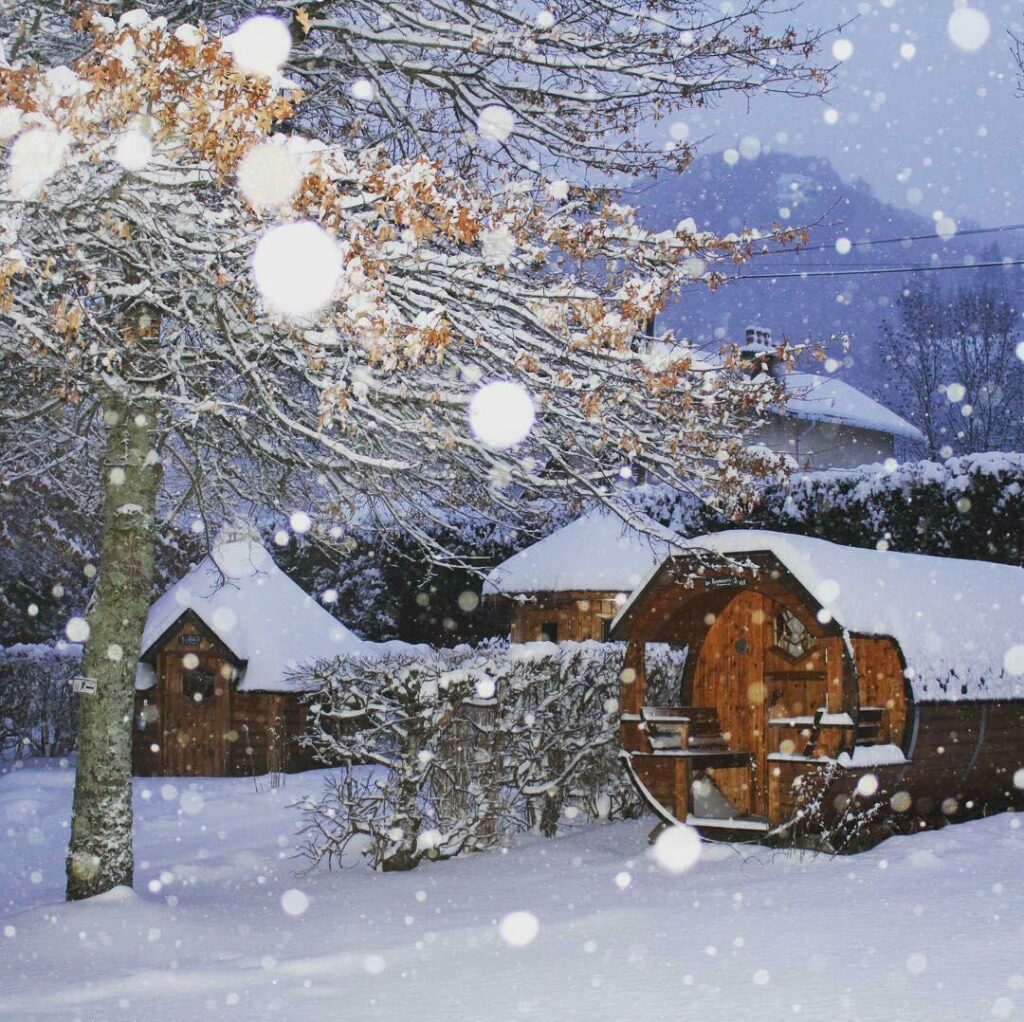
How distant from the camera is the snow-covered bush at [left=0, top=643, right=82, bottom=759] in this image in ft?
72.1

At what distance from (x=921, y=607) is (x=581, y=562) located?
35.6ft

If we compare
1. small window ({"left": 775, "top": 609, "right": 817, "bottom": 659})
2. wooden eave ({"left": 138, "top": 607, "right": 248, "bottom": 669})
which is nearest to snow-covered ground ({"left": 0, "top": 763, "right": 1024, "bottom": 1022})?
small window ({"left": 775, "top": 609, "right": 817, "bottom": 659})

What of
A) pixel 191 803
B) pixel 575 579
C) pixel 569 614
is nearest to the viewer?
pixel 191 803

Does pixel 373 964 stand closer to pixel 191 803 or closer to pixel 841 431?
pixel 191 803

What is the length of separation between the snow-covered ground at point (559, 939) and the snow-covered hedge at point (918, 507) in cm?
686

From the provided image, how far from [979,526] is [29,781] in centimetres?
1483

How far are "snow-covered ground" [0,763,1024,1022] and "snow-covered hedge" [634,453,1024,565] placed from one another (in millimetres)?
6857

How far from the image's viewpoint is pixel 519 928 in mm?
7523

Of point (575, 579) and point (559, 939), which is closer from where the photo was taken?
point (559, 939)

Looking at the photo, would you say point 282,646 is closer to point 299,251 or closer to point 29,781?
point 29,781

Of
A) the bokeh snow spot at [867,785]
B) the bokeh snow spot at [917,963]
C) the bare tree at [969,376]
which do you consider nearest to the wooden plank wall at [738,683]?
the bokeh snow spot at [867,785]

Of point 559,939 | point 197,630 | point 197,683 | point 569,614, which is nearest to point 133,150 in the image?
point 559,939

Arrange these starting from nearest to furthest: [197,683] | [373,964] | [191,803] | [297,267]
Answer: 1. [297,267]
2. [373,964]
3. [191,803]
4. [197,683]

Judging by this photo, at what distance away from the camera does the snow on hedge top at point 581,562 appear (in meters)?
20.6
